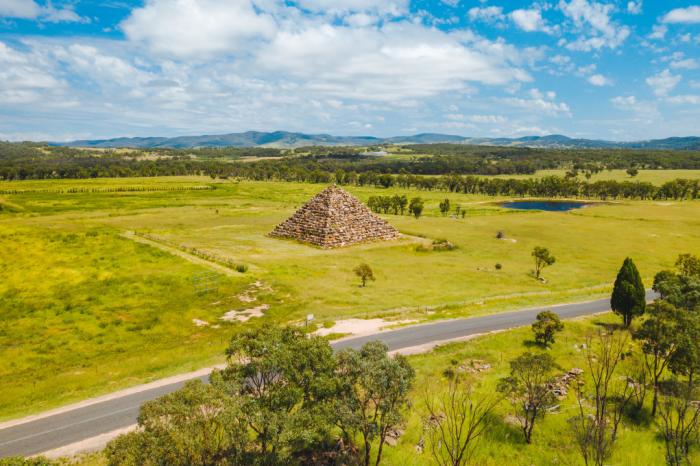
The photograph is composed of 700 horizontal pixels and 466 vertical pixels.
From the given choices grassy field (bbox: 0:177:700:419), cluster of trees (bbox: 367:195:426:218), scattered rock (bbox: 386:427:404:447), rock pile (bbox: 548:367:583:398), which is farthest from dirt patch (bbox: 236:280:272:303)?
cluster of trees (bbox: 367:195:426:218)

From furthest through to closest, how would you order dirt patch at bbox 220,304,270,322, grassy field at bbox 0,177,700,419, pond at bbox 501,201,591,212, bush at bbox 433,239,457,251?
pond at bbox 501,201,591,212, bush at bbox 433,239,457,251, dirt patch at bbox 220,304,270,322, grassy field at bbox 0,177,700,419

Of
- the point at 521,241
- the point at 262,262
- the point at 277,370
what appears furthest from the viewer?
the point at 521,241

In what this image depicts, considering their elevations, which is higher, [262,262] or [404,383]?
[404,383]

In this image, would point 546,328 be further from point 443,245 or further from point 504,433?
point 443,245

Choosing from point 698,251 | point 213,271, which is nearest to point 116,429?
point 213,271

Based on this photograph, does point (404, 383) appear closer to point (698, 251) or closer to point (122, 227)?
point (698, 251)

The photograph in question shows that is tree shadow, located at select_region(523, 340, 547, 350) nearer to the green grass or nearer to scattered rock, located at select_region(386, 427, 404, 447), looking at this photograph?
the green grass

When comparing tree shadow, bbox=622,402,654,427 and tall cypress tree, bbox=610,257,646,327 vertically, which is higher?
tall cypress tree, bbox=610,257,646,327
